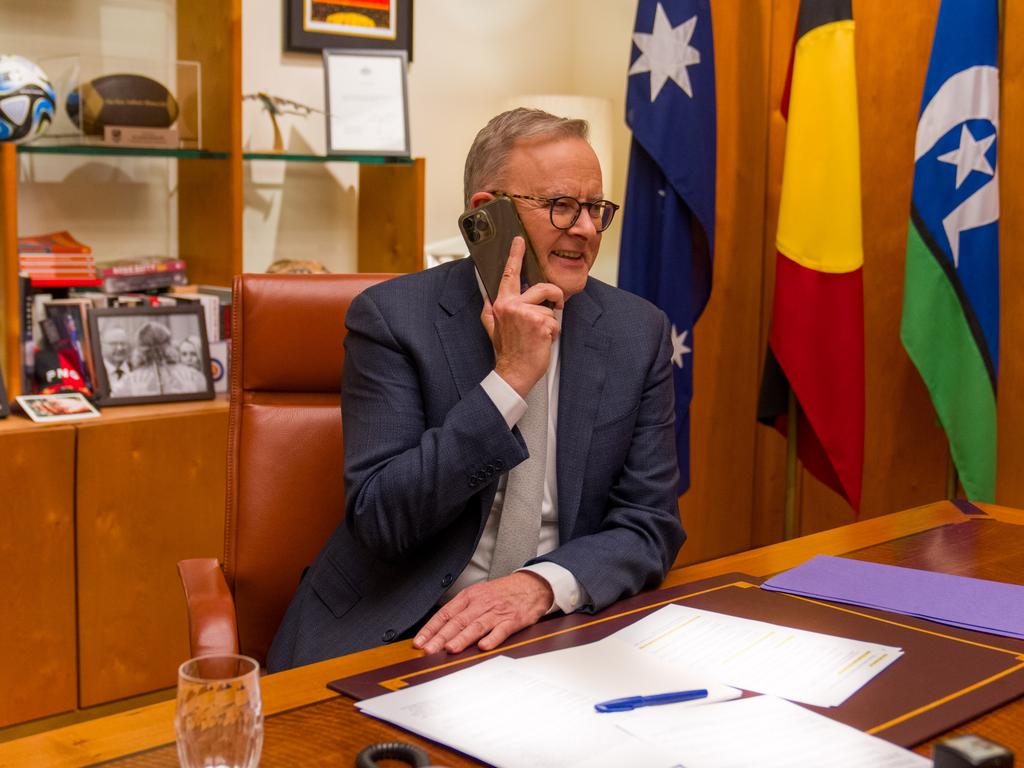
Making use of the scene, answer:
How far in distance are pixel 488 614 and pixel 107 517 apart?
1.67 metres

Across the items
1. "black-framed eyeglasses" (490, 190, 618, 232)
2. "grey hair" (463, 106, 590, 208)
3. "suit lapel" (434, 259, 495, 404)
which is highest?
"grey hair" (463, 106, 590, 208)

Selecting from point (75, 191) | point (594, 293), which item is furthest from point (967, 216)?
point (75, 191)

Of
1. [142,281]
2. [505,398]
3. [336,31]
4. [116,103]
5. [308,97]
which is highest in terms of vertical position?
[336,31]

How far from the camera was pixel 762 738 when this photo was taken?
3.34 feet

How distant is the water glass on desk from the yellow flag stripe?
2439 mm

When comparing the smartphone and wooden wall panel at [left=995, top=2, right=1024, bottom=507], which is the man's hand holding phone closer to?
the smartphone

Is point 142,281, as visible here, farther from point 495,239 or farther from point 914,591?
point 914,591

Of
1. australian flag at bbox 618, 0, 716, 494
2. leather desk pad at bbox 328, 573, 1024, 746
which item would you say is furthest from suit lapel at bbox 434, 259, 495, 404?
australian flag at bbox 618, 0, 716, 494

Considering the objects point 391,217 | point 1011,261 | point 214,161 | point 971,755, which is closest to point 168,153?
point 214,161

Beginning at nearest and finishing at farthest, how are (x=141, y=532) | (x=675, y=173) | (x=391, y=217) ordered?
1. (x=141, y=532)
2. (x=675, y=173)
3. (x=391, y=217)

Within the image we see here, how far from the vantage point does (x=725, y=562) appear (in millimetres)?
1616

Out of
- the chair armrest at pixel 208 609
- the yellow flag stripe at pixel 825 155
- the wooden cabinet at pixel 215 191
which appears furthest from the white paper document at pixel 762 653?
the wooden cabinet at pixel 215 191

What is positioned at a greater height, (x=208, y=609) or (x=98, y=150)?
(x=98, y=150)

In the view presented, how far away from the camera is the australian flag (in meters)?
3.23
